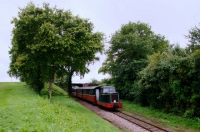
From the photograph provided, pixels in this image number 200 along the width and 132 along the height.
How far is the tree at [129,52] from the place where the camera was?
2969 centimetres

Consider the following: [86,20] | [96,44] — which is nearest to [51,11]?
[86,20]

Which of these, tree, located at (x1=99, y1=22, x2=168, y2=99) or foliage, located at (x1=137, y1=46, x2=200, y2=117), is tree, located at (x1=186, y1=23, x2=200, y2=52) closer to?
foliage, located at (x1=137, y1=46, x2=200, y2=117)

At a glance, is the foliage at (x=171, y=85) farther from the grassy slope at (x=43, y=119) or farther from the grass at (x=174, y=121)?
the grassy slope at (x=43, y=119)

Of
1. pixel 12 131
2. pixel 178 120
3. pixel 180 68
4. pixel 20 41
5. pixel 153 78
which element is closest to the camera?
pixel 12 131

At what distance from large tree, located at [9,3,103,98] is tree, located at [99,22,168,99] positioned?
30.4 feet

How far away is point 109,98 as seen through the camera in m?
22.4

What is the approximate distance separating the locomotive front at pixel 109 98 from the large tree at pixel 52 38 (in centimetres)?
441

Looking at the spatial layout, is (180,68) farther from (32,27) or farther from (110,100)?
(32,27)

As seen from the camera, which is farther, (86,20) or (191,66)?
(86,20)

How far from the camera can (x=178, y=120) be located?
15953 millimetres

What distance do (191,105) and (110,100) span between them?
879 cm

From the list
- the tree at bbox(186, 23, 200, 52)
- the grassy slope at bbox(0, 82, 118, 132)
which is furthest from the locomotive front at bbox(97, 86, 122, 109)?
the tree at bbox(186, 23, 200, 52)

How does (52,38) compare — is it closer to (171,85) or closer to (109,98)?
(109,98)

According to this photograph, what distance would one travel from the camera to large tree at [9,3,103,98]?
64.8 feet
